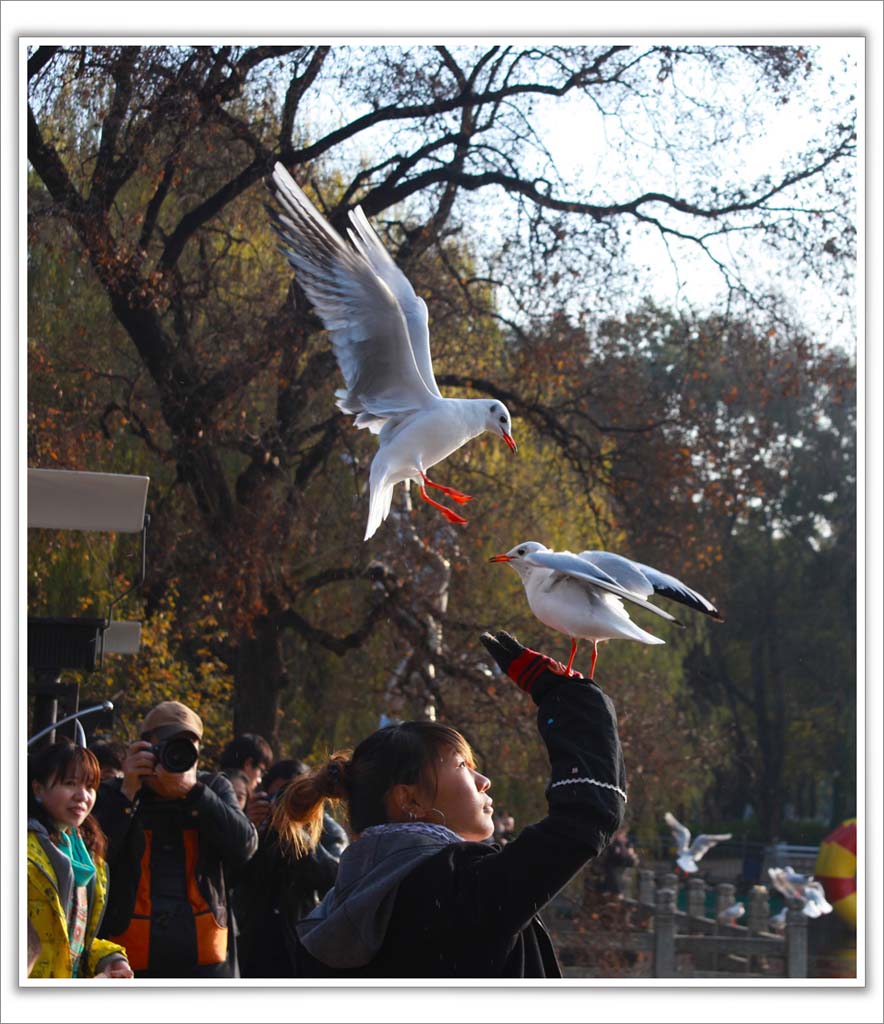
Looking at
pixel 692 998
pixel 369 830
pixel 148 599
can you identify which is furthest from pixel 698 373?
pixel 369 830

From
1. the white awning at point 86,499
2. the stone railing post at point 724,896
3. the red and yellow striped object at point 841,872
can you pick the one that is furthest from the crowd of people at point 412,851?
the stone railing post at point 724,896

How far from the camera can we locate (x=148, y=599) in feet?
30.2

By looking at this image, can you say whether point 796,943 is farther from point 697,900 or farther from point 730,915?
point 697,900

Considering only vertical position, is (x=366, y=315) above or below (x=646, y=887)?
above

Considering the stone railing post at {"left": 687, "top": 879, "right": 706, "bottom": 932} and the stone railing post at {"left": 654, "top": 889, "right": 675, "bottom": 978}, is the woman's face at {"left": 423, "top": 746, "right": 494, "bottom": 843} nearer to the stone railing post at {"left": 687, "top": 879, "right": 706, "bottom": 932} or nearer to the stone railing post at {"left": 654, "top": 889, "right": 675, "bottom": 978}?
the stone railing post at {"left": 654, "top": 889, "right": 675, "bottom": 978}

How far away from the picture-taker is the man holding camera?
3.29m

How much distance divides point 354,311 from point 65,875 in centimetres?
191

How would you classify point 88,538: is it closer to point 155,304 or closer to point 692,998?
point 155,304

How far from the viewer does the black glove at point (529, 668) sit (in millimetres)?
1946

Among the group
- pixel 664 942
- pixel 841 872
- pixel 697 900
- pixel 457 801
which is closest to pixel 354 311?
pixel 457 801

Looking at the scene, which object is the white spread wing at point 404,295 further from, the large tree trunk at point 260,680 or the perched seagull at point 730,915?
the perched seagull at point 730,915

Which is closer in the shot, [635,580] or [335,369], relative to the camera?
[635,580]

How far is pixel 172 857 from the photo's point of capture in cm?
337

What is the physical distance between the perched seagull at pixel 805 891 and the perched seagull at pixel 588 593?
9.34 m
